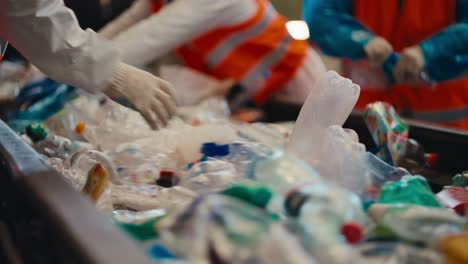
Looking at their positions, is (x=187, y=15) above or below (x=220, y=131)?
above

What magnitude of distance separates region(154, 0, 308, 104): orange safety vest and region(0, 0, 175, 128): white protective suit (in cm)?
94

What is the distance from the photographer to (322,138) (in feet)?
3.43

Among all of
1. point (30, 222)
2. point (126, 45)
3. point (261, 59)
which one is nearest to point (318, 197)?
point (30, 222)

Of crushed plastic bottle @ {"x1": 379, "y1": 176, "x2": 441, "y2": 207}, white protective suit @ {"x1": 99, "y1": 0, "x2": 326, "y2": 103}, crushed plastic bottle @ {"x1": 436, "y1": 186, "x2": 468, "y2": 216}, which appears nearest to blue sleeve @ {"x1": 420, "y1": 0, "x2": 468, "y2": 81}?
white protective suit @ {"x1": 99, "y1": 0, "x2": 326, "y2": 103}

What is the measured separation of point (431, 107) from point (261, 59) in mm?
614

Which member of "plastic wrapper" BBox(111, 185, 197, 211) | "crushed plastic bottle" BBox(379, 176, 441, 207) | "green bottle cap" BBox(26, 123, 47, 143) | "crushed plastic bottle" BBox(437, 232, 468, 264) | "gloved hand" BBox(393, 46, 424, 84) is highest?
"gloved hand" BBox(393, 46, 424, 84)

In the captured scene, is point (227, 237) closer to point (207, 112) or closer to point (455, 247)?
point (455, 247)

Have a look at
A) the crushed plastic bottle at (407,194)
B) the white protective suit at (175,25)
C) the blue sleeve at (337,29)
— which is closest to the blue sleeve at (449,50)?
the blue sleeve at (337,29)

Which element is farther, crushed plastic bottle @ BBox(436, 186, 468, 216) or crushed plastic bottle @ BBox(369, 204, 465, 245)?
crushed plastic bottle @ BBox(436, 186, 468, 216)

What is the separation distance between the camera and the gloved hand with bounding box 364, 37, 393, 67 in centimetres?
181

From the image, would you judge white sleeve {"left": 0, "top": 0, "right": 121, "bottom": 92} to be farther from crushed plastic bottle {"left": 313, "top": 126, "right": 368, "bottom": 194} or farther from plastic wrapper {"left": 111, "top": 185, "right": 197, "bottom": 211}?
crushed plastic bottle {"left": 313, "top": 126, "right": 368, "bottom": 194}

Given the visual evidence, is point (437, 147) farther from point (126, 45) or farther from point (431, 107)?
point (126, 45)

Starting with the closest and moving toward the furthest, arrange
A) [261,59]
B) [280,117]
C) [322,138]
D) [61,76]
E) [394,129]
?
[322,138] → [61,76] → [394,129] → [280,117] → [261,59]

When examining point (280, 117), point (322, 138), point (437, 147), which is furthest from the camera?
point (280, 117)
